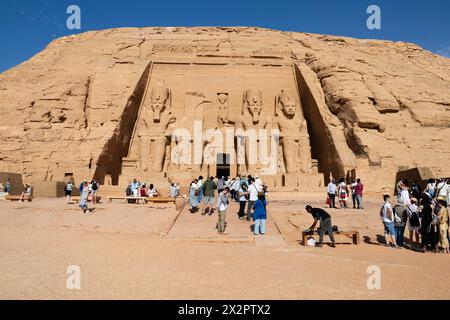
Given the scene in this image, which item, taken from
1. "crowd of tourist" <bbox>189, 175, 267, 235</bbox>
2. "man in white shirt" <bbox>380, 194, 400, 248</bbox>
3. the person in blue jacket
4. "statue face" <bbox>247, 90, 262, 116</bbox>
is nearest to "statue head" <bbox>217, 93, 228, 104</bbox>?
"statue face" <bbox>247, 90, 262, 116</bbox>

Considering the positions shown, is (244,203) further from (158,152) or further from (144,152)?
(144,152)

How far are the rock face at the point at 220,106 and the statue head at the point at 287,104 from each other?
66 mm

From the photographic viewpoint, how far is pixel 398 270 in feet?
17.0

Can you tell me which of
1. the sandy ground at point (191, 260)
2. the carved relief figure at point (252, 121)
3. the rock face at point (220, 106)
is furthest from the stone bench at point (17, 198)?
the carved relief figure at point (252, 121)

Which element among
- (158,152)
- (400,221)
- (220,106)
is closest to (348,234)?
(400,221)

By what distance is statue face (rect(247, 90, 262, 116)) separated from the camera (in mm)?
19281

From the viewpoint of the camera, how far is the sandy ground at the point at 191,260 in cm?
402

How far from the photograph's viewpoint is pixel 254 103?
63.6 feet

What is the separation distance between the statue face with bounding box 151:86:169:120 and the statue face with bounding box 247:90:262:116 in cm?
453

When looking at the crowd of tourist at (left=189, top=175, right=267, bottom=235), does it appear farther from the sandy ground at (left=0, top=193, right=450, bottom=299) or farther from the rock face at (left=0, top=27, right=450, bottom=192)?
the rock face at (left=0, top=27, right=450, bottom=192)

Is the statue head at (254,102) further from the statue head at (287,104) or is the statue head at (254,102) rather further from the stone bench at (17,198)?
the stone bench at (17,198)

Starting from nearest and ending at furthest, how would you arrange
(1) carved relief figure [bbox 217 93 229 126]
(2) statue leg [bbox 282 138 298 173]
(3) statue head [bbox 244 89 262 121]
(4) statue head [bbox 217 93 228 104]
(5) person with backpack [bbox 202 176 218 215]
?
(5) person with backpack [bbox 202 176 218 215] → (2) statue leg [bbox 282 138 298 173] → (3) statue head [bbox 244 89 262 121] → (1) carved relief figure [bbox 217 93 229 126] → (4) statue head [bbox 217 93 228 104]

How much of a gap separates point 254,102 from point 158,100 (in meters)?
5.13

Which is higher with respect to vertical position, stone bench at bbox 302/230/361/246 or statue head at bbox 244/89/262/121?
statue head at bbox 244/89/262/121
